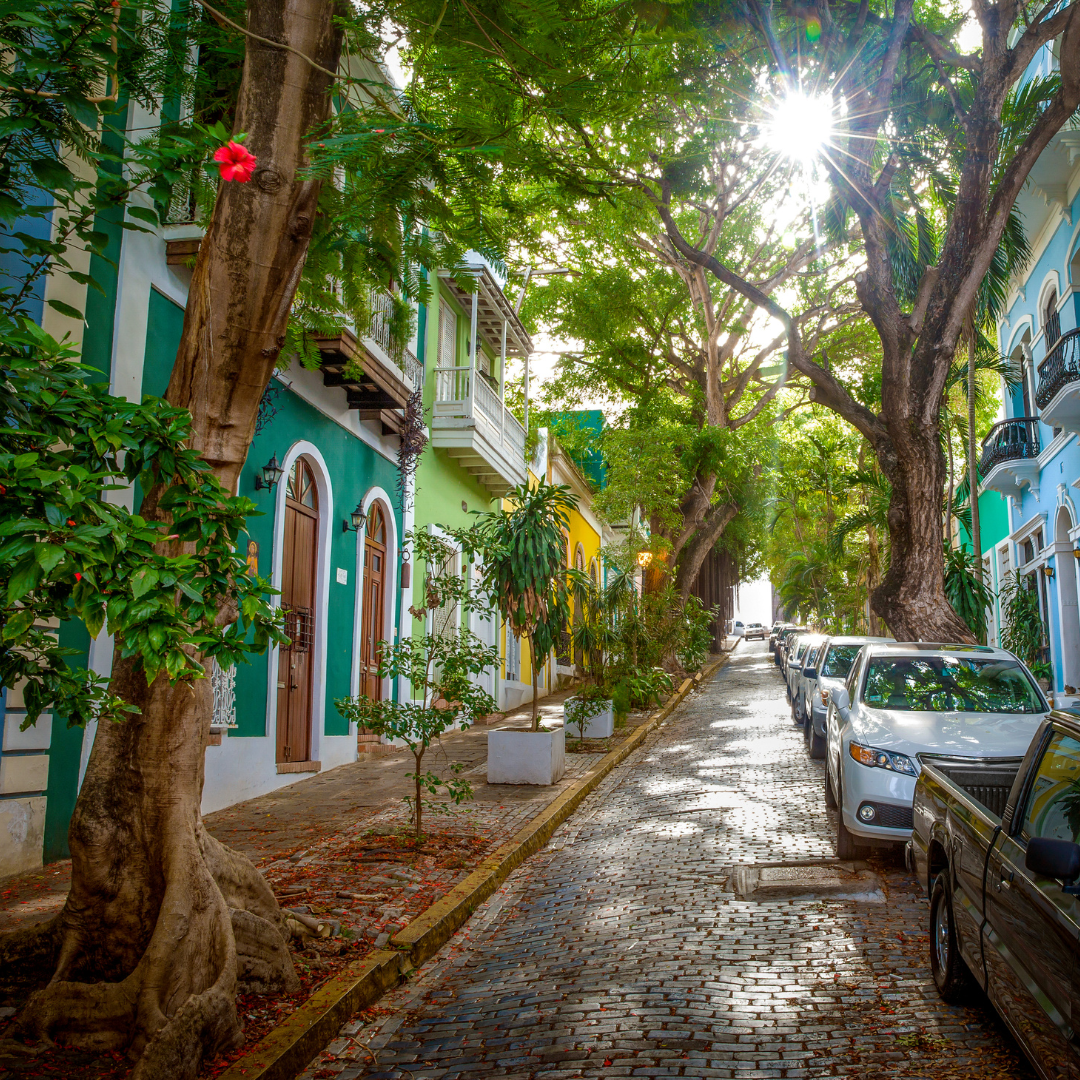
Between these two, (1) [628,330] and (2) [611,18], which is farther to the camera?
(1) [628,330]

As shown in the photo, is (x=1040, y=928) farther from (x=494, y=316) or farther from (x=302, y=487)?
(x=494, y=316)

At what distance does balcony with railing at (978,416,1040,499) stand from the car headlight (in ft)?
45.4

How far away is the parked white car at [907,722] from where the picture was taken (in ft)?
23.0

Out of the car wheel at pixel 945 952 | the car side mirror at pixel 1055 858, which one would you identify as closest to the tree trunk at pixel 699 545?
the car wheel at pixel 945 952

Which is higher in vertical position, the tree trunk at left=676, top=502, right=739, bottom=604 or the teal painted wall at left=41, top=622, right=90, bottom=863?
the tree trunk at left=676, top=502, right=739, bottom=604

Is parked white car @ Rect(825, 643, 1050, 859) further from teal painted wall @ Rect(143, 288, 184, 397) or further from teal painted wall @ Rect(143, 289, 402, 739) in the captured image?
teal painted wall @ Rect(143, 288, 184, 397)

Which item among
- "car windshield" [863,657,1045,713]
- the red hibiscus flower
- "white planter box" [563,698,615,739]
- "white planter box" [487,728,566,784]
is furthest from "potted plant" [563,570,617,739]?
the red hibiscus flower

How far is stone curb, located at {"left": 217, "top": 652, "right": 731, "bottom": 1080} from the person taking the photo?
13.0 ft

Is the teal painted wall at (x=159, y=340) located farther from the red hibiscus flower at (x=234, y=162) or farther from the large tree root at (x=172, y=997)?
the large tree root at (x=172, y=997)

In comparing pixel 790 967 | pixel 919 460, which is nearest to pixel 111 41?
pixel 790 967

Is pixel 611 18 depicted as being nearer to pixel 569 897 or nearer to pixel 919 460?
pixel 569 897

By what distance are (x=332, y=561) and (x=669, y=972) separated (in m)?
8.49

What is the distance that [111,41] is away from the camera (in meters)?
4.97

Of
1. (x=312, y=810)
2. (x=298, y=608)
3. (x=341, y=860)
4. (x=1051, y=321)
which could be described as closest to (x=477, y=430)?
(x=298, y=608)
